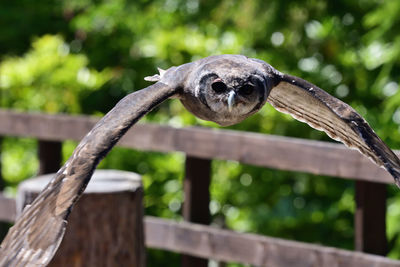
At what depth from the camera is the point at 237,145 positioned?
4289mm

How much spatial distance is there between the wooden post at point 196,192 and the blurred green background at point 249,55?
110 cm

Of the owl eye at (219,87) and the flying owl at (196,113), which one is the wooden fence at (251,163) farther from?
the owl eye at (219,87)

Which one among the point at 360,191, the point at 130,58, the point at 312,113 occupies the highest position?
the point at 130,58

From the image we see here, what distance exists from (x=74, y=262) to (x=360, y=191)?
144cm

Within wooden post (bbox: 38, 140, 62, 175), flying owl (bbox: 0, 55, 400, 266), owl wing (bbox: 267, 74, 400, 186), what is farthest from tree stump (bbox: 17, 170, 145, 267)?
wooden post (bbox: 38, 140, 62, 175)

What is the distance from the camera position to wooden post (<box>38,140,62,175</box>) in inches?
209

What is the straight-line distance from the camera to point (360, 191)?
12.7 ft

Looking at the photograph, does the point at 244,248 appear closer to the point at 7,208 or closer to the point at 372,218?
the point at 372,218

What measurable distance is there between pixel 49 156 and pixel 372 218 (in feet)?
7.95

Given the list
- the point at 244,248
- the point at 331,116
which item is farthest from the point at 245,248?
the point at 331,116

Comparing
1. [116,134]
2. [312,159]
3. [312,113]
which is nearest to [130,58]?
[312,159]

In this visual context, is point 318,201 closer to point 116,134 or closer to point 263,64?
point 263,64

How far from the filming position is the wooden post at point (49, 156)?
531 cm

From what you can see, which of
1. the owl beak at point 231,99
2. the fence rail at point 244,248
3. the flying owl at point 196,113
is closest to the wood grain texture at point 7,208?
the fence rail at point 244,248
